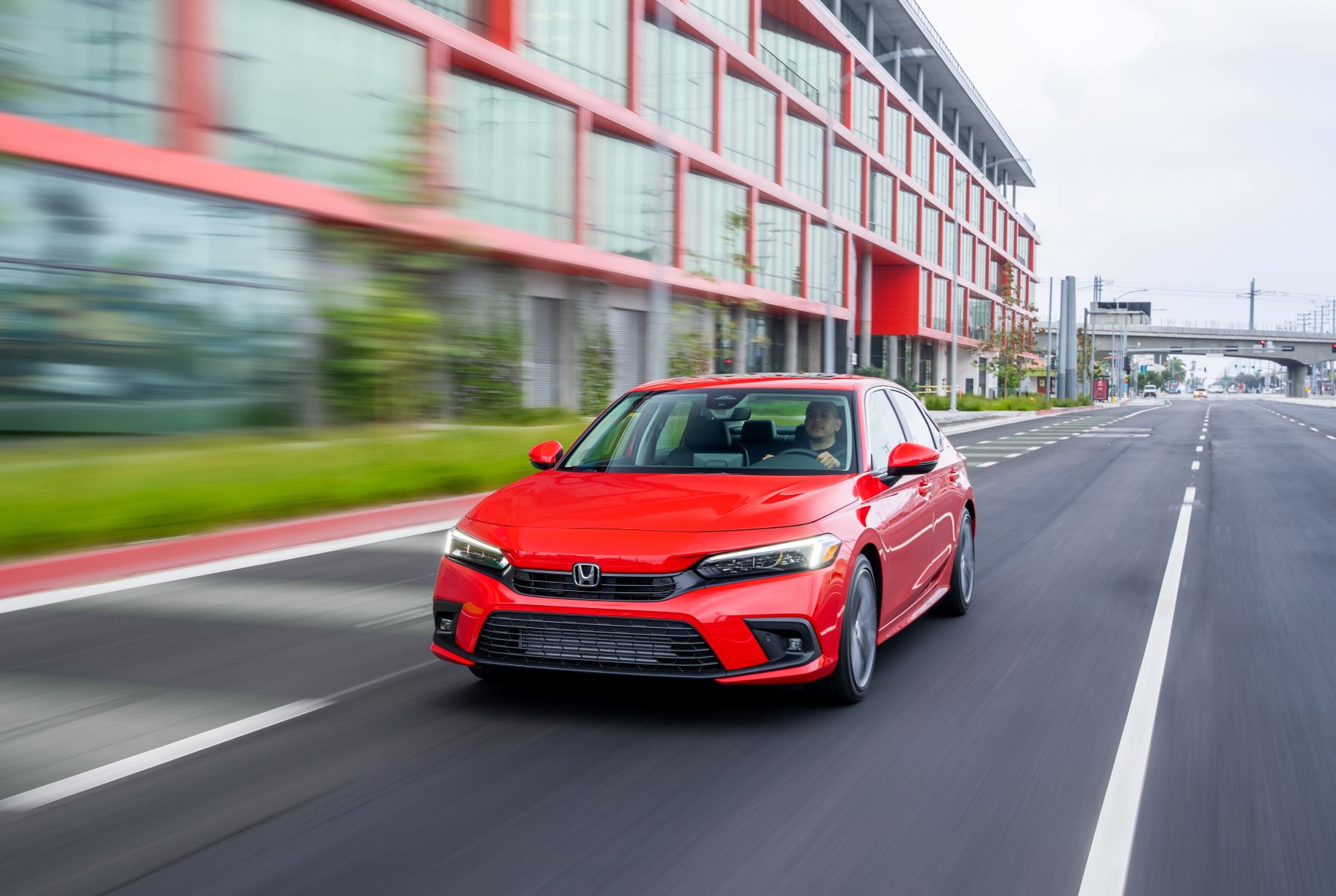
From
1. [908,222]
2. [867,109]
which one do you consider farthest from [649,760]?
[908,222]

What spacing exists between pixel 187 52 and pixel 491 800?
19087 millimetres

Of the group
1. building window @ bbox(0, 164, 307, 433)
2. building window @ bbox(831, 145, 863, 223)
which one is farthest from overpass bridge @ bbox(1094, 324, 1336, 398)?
building window @ bbox(0, 164, 307, 433)

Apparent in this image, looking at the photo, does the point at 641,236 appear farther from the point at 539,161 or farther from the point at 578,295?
the point at 539,161

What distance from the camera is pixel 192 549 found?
33.6 ft

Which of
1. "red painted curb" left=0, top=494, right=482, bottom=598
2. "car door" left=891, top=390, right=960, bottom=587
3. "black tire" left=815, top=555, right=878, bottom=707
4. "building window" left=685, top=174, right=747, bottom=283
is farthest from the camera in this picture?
"building window" left=685, top=174, right=747, bottom=283

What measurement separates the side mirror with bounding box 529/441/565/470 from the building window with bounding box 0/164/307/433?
12919 mm

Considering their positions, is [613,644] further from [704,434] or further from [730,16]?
[730,16]

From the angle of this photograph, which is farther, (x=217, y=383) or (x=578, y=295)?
(x=578, y=295)

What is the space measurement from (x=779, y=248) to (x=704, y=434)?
140 ft

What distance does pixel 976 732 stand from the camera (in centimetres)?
517

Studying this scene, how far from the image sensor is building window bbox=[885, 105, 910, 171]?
209 feet

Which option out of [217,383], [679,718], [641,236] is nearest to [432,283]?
[217,383]

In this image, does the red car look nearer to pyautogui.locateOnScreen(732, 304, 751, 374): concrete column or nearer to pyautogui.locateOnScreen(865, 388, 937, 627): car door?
pyautogui.locateOnScreen(865, 388, 937, 627): car door

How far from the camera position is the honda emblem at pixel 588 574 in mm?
4875
